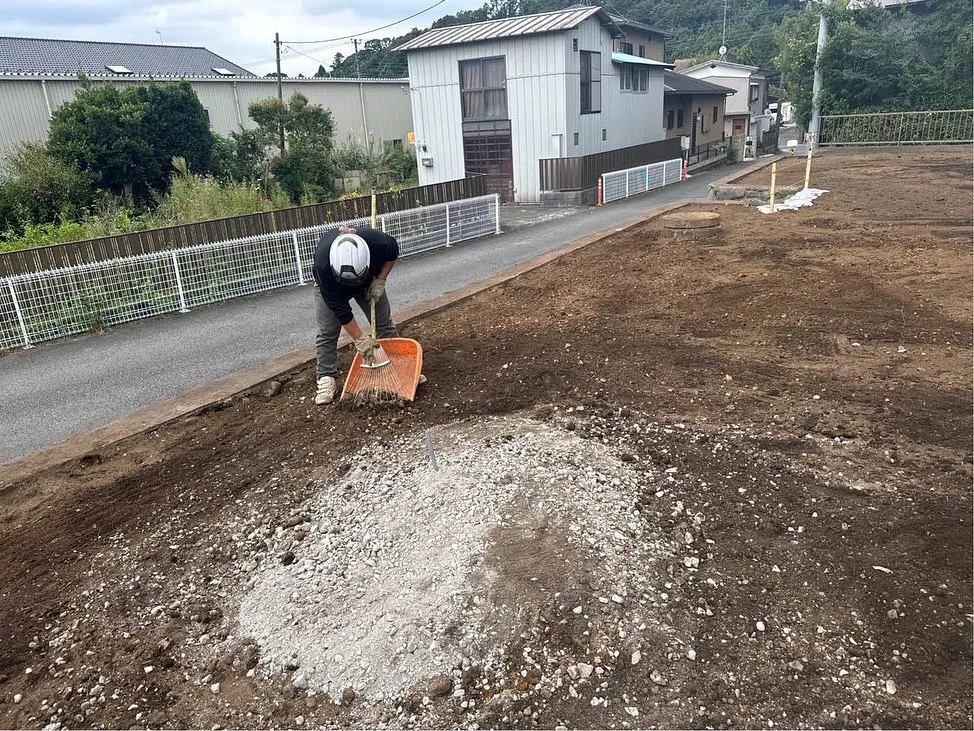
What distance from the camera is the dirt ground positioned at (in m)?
2.30

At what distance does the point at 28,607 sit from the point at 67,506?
89 centimetres

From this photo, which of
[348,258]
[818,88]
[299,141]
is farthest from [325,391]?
[818,88]

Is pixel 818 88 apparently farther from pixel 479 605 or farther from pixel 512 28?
pixel 479 605

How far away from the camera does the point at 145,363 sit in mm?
5965

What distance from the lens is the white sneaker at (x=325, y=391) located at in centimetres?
470

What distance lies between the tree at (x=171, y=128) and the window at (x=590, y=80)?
35.0 ft

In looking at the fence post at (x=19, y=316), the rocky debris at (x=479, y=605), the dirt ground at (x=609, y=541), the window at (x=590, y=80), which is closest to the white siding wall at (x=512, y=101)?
the window at (x=590, y=80)

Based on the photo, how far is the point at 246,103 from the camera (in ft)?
79.9

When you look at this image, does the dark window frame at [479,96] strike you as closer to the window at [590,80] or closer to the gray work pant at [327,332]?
the window at [590,80]

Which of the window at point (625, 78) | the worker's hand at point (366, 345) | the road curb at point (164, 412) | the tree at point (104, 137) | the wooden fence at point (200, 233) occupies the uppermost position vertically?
the window at point (625, 78)

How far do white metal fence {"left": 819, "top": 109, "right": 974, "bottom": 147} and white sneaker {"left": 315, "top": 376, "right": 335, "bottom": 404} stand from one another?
87.9ft

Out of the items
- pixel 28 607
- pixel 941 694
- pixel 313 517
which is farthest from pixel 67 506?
pixel 941 694

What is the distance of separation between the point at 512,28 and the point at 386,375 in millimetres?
15555

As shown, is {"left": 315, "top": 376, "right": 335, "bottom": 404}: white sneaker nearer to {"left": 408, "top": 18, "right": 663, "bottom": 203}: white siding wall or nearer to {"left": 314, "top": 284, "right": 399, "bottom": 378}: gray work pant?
{"left": 314, "top": 284, "right": 399, "bottom": 378}: gray work pant
